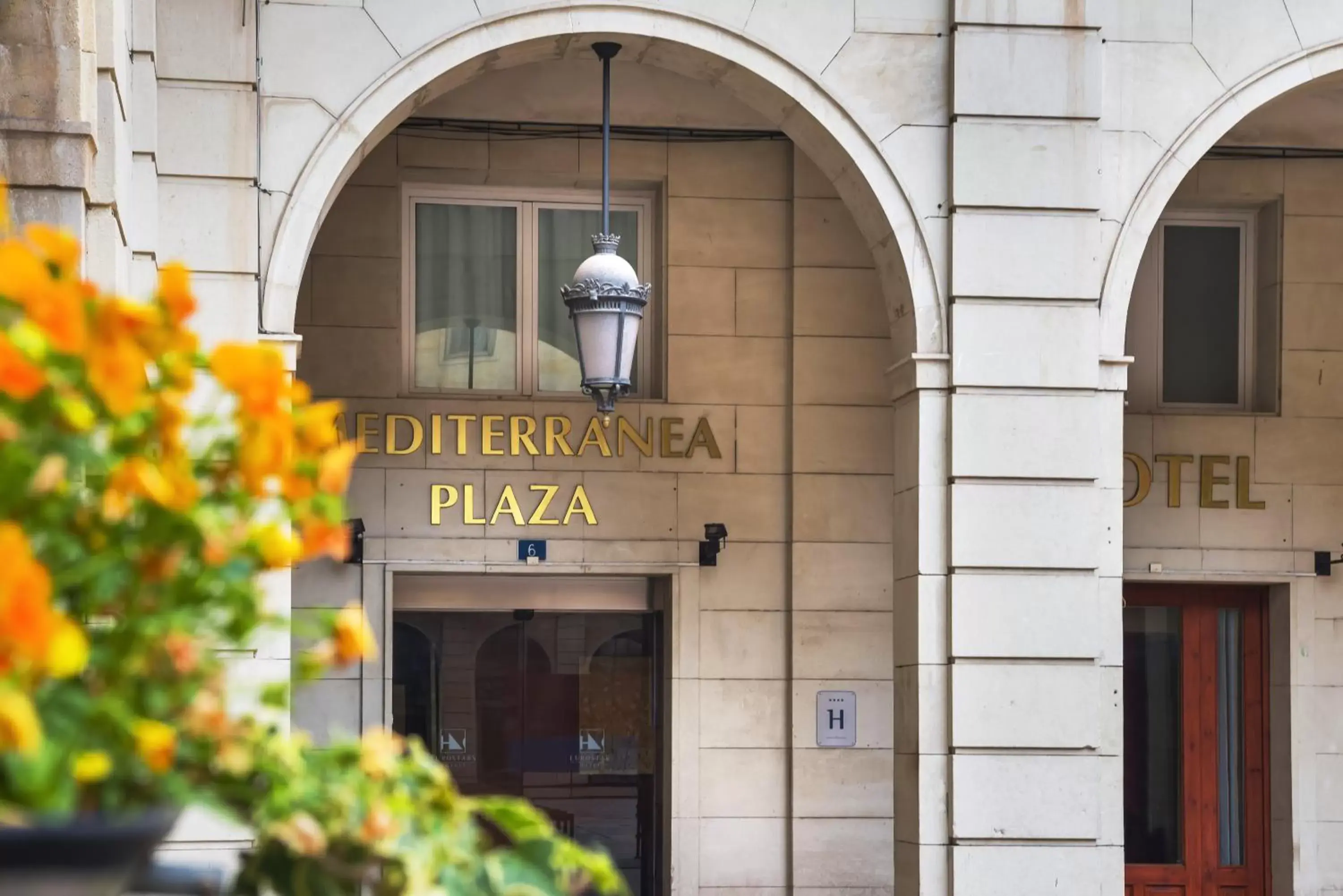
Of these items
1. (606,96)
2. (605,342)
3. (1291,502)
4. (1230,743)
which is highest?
(606,96)

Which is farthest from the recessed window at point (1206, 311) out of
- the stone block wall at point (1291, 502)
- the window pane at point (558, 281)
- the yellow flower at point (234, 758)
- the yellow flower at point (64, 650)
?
the yellow flower at point (64, 650)

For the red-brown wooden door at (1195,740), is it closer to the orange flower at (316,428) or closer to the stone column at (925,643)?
the stone column at (925,643)

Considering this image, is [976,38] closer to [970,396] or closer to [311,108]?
[970,396]

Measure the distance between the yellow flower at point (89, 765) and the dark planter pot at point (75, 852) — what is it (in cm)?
4

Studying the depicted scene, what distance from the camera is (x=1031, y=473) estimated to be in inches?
362

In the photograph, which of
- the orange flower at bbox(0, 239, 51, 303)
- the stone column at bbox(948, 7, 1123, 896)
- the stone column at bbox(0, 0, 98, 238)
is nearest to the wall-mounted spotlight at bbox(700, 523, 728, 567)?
the stone column at bbox(948, 7, 1123, 896)

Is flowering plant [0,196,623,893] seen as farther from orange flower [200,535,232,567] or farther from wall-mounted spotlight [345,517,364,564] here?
wall-mounted spotlight [345,517,364,564]

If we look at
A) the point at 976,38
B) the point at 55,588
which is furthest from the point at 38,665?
the point at 976,38

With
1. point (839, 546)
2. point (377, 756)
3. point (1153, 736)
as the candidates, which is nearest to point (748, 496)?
point (839, 546)

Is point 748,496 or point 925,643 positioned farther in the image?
point 748,496

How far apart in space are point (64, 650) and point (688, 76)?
8679 mm

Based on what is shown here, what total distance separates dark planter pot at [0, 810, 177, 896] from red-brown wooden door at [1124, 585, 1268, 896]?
12.2 metres

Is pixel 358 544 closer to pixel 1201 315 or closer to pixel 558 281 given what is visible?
pixel 558 281

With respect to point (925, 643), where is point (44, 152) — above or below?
above
